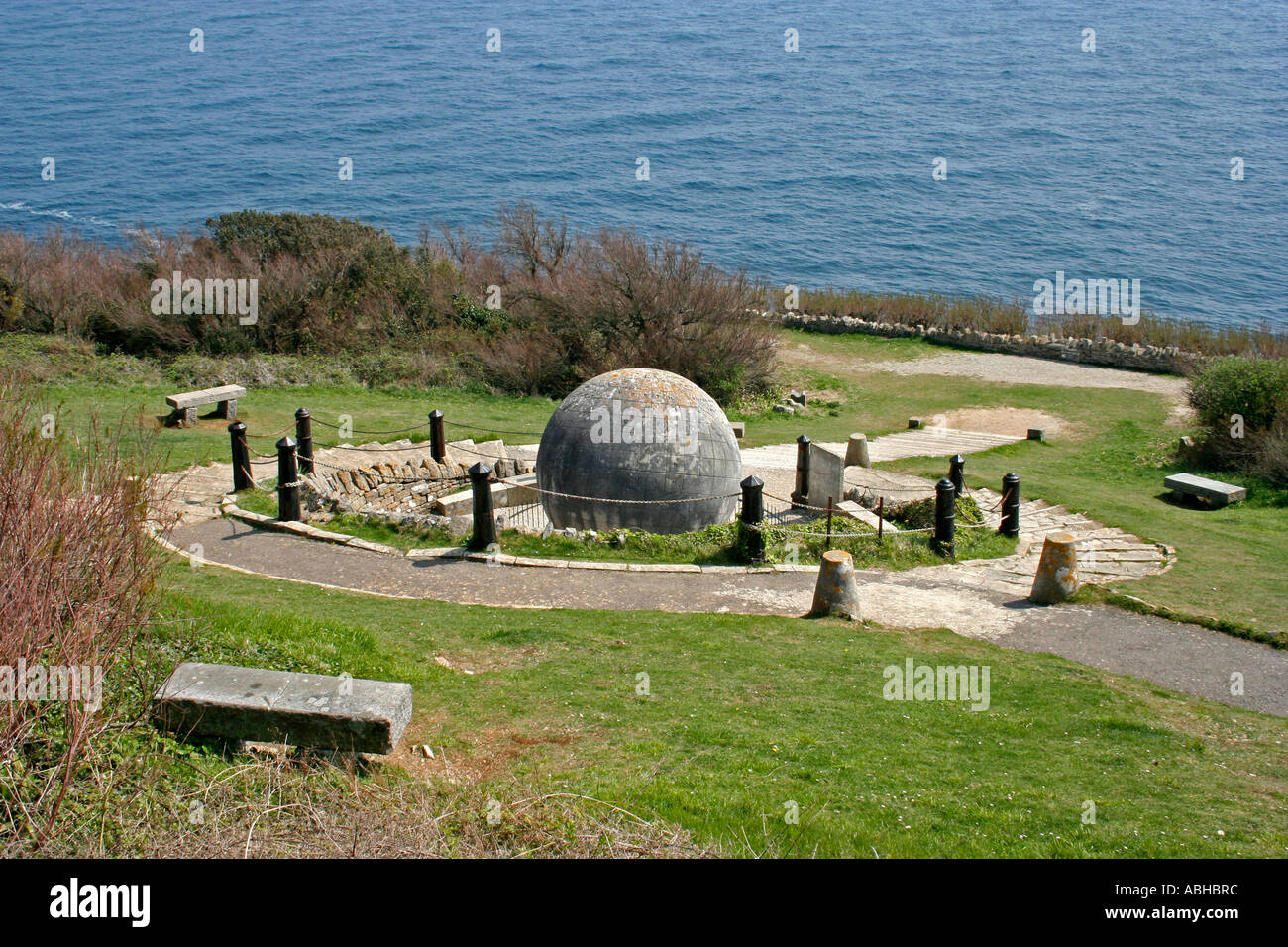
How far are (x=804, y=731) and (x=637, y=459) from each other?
25.8 feet

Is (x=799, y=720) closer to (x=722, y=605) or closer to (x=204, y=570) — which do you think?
(x=722, y=605)

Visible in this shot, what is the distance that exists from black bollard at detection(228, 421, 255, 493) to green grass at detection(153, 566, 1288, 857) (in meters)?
5.74

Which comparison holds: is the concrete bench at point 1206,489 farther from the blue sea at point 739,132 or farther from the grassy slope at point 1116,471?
the blue sea at point 739,132

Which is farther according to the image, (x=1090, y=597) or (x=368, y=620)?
(x=1090, y=597)

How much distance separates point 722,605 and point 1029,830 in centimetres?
661

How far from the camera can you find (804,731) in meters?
8.88

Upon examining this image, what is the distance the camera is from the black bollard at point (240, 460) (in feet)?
57.9

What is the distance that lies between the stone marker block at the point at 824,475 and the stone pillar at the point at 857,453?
11.3ft

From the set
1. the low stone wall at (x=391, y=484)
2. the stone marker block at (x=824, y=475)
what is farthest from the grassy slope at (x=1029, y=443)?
the stone marker block at (x=824, y=475)

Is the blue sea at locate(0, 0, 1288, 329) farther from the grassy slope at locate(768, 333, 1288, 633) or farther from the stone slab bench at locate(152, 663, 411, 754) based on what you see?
the stone slab bench at locate(152, 663, 411, 754)

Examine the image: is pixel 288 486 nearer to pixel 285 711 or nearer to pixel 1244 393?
pixel 285 711

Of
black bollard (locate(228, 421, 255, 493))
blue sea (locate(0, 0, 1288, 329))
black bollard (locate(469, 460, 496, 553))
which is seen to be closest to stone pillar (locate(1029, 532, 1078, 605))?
black bollard (locate(469, 460, 496, 553))

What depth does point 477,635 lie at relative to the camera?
37.2 ft

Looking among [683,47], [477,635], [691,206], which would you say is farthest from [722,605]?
[683,47]
